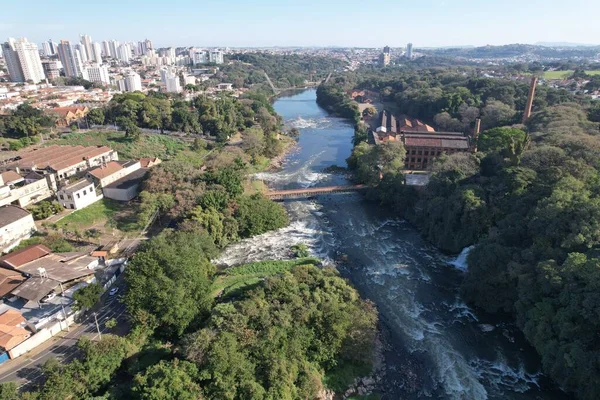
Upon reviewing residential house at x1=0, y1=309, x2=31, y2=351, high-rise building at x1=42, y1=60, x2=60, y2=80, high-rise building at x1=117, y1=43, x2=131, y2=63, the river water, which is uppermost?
high-rise building at x1=117, y1=43, x2=131, y2=63

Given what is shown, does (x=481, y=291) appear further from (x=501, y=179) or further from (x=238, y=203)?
(x=238, y=203)

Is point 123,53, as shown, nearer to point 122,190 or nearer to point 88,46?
point 88,46

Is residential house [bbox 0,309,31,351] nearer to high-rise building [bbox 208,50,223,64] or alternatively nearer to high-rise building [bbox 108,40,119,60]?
high-rise building [bbox 208,50,223,64]

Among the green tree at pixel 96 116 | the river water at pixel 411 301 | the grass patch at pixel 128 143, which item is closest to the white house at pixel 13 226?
the river water at pixel 411 301

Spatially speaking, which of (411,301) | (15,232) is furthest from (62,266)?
(411,301)

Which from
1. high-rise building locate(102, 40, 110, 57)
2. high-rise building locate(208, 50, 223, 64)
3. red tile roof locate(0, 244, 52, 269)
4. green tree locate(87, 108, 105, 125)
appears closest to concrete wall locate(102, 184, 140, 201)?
red tile roof locate(0, 244, 52, 269)

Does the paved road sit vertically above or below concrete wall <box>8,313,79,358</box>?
below
